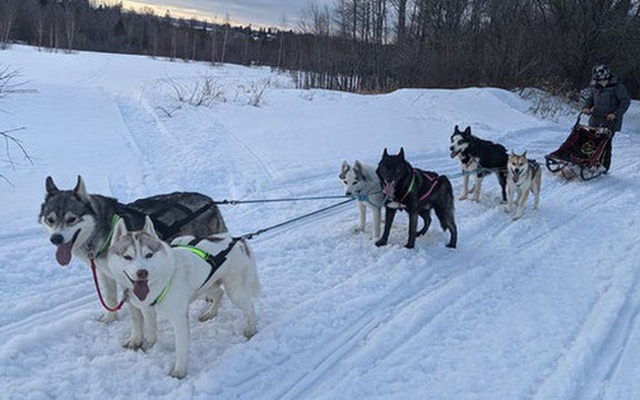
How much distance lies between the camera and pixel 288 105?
45.9ft

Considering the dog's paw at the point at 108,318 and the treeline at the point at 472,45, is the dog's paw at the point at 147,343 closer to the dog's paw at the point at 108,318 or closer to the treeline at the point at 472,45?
the dog's paw at the point at 108,318

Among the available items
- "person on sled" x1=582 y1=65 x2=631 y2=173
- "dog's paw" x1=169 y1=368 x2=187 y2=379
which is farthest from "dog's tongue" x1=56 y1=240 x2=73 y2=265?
"person on sled" x1=582 y1=65 x2=631 y2=173

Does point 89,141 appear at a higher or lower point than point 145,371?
higher

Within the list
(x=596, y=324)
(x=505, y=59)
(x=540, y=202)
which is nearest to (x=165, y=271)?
(x=596, y=324)

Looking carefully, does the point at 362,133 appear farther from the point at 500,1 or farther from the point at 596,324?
the point at 500,1

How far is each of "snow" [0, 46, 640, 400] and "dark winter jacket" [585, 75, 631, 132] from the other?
3.77ft

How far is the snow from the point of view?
3.26 m

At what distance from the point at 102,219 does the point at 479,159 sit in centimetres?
557

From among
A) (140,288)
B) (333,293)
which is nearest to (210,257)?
(140,288)

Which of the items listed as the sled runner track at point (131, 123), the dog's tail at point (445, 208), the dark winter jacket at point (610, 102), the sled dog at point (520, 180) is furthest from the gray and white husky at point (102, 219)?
the dark winter jacket at point (610, 102)

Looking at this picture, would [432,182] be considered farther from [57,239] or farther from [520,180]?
[57,239]

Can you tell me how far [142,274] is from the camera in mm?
2867

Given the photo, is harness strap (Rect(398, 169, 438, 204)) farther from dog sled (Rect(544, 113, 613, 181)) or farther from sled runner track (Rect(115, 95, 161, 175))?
dog sled (Rect(544, 113, 613, 181))

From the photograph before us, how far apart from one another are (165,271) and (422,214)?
3498 mm
